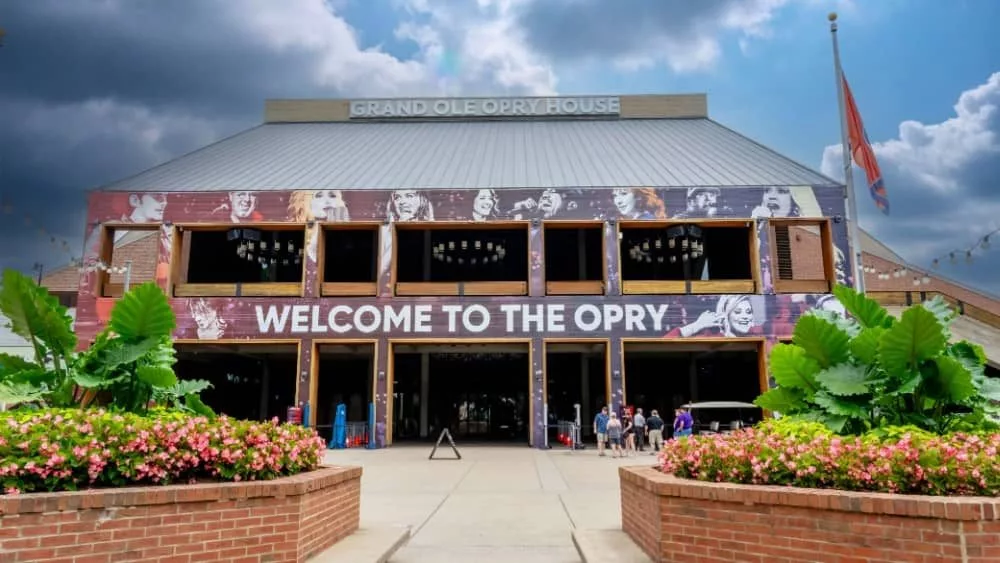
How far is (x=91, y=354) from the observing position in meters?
7.85

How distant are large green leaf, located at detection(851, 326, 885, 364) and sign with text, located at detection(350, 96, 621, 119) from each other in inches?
1340

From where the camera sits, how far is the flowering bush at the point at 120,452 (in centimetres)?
541

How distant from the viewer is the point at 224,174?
99.2 feet

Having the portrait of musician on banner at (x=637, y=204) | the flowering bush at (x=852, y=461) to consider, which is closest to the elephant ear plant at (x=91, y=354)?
the flowering bush at (x=852, y=461)

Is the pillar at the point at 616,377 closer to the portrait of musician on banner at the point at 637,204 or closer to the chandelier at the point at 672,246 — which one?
the chandelier at the point at 672,246

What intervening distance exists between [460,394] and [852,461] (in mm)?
29177

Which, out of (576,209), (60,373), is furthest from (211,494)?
(576,209)

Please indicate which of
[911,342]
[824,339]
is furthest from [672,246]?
[911,342]

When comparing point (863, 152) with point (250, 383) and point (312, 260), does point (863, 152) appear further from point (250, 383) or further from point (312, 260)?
point (250, 383)

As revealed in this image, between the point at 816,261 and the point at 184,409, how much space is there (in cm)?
3576

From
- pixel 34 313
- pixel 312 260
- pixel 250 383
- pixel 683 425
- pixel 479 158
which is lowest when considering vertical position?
pixel 683 425

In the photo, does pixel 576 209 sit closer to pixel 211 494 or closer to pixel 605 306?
pixel 605 306

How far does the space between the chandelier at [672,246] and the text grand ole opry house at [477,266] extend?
0.13 m

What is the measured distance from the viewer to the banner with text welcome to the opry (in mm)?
25547
